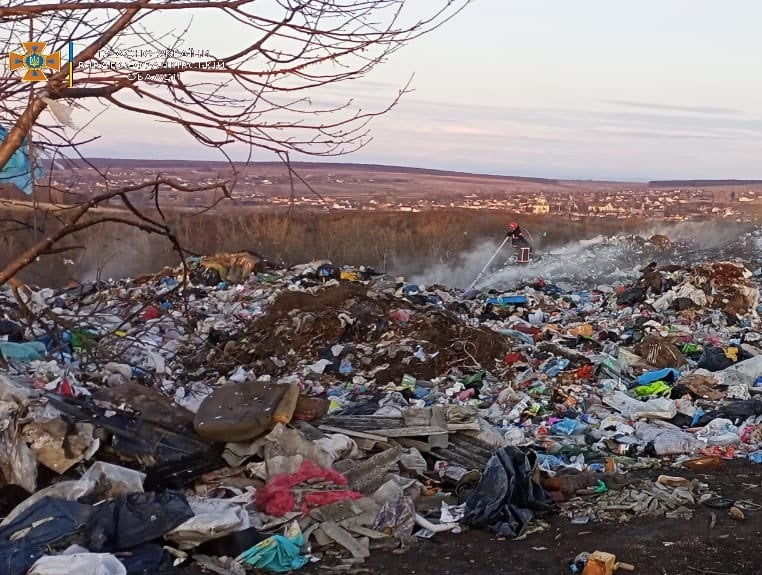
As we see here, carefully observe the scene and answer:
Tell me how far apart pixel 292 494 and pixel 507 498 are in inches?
48.6

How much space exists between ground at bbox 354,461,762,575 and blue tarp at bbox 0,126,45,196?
2577mm

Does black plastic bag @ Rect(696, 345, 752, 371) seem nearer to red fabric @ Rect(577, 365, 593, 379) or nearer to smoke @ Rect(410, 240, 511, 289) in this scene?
red fabric @ Rect(577, 365, 593, 379)

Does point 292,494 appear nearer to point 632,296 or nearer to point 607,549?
point 607,549

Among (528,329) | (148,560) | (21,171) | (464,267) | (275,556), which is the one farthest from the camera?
(464,267)

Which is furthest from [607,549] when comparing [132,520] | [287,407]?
[132,520]

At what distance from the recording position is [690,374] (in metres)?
8.04

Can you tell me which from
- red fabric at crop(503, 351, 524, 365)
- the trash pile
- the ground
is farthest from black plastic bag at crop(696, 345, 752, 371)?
the ground

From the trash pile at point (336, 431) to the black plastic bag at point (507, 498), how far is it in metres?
0.01

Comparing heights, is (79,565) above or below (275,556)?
above

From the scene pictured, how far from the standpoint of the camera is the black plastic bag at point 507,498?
15.5ft

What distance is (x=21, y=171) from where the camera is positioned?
2.51 metres

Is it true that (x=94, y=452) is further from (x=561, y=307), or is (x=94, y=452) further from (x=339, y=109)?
(x=561, y=307)

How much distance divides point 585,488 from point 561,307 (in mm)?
7370

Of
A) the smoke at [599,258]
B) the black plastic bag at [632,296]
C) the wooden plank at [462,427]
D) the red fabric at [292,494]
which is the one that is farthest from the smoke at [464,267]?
the red fabric at [292,494]
